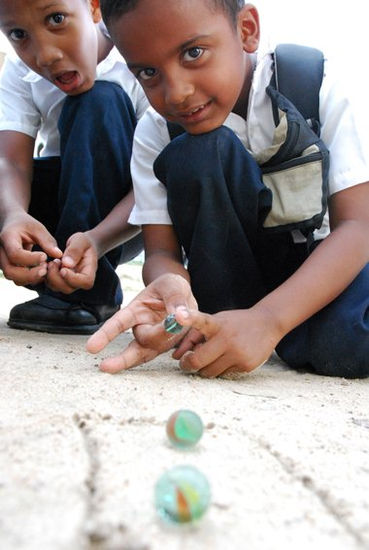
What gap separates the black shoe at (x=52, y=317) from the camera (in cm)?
209

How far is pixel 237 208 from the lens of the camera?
165 cm

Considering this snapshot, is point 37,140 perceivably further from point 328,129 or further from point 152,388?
point 152,388

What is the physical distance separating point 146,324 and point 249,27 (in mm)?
909

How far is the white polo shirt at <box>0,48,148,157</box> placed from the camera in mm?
2213

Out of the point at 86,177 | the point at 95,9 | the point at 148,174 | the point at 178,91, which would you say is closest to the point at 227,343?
the point at 178,91

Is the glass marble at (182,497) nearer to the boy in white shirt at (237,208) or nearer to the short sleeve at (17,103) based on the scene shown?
the boy in white shirt at (237,208)

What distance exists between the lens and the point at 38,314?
209 cm

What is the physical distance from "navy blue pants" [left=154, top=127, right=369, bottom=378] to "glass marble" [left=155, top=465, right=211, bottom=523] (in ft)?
3.34

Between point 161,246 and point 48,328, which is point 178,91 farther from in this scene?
point 48,328

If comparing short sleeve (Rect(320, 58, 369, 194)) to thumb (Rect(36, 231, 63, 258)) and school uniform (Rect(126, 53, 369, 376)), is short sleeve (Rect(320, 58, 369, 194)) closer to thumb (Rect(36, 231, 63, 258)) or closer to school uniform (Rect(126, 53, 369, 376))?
school uniform (Rect(126, 53, 369, 376))

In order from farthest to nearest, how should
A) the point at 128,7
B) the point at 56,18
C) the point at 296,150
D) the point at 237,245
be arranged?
the point at 56,18
the point at 237,245
the point at 296,150
the point at 128,7

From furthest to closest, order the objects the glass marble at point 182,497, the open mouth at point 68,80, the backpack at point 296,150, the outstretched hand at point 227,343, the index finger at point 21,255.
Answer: the open mouth at point 68,80
the index finger at point 21,255
the backpack at point 296,150
the outstretched hand at point 227,343
the glass marble at point 182,497

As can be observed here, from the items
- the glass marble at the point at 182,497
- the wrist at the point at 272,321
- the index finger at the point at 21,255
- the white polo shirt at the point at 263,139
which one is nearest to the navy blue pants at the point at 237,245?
the white polo shirt at the point at 263,139

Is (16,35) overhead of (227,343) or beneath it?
overhead
